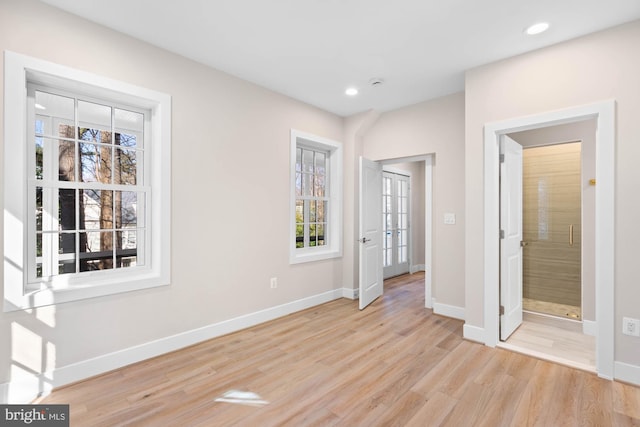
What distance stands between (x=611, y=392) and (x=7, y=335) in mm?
4120

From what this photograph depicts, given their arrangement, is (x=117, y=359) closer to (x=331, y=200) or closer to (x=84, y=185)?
(x=84, y=185)

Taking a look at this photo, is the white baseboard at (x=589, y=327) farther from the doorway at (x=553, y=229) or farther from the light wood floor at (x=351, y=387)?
the light wood floor at (x=351, y=387)

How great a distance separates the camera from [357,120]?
441cm

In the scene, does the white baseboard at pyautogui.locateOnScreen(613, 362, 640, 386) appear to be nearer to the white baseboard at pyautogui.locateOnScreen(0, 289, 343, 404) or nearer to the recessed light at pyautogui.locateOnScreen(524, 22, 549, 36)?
the recessed light at pyautogui.locateOnScreen(524, 22, 549, 36)

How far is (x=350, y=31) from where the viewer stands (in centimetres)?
245

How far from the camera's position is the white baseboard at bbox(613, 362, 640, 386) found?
2221mm

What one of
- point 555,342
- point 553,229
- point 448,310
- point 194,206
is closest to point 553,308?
point 553,229

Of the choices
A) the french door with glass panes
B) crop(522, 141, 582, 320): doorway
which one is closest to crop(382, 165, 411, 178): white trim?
the french door with glass panes

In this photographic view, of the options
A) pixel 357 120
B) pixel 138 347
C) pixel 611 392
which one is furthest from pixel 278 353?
pixel 357 120

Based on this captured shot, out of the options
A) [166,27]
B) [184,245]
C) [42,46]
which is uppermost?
[166,27]

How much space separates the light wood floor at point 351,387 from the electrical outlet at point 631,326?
381 mm

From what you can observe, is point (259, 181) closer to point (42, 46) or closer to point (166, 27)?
point (166, 27)

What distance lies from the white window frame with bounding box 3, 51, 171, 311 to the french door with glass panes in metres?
4.01

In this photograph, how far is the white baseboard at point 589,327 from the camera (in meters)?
3.15
